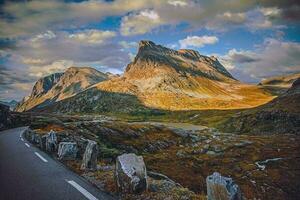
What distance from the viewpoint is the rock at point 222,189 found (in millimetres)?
9172

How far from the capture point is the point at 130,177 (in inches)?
485

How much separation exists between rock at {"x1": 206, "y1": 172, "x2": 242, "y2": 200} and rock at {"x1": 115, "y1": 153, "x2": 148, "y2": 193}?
11.6ft

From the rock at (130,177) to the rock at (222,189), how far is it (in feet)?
11.6

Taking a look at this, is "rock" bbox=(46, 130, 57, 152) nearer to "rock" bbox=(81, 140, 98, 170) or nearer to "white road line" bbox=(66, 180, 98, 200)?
"rock" bbox=(81, 140, 98, 170)

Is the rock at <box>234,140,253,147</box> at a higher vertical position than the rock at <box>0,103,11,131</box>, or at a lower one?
lower

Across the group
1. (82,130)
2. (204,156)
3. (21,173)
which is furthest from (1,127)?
(21,173)

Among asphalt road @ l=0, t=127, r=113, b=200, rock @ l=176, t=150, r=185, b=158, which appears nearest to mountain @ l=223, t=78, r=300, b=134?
rock @ l=176, t=150, r=185, b=158

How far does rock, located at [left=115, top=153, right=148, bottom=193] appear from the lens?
12.3 metres

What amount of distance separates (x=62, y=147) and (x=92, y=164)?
225 inches

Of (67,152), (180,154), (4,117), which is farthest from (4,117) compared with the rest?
(67,152)

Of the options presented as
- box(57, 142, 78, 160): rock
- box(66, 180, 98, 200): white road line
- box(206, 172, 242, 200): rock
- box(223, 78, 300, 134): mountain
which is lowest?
box(223, 78, 300, 134): mountain

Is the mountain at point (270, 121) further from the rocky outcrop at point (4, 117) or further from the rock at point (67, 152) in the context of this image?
the rock at point (67, 152)

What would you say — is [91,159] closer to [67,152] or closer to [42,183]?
[42,183]

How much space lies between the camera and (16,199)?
12.1 metres
